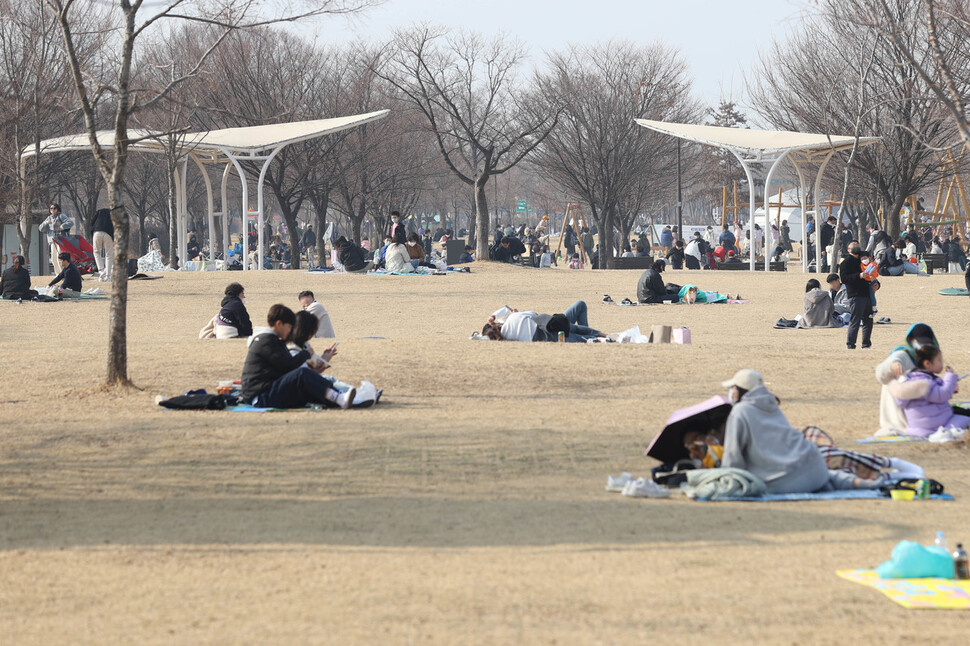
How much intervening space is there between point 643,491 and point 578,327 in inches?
357

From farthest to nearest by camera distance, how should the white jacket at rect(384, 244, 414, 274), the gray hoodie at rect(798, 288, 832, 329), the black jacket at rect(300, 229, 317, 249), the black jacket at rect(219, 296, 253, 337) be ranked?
the black jacket at rect(300, 229, 317, 249) → the white jacket at rect(384, 244, 414, 274) → the gray hoodie at rect(798, 288, 832, 329) → the black jacket at rect(219, 296, 253, 337)

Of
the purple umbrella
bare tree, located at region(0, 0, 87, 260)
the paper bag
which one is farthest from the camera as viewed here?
bare tree, located at region(0, 0, 87, 260)

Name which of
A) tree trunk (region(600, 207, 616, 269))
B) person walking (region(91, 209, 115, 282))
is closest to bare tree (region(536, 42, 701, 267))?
tree trunk (region(600, 207, 616, 269))

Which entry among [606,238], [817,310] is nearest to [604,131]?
[606,238]

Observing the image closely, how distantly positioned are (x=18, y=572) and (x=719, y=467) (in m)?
4.36

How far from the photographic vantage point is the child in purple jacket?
9055 mm

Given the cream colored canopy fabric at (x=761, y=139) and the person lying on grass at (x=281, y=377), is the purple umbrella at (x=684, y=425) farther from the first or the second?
the cream colored canopy fabric at (x=761, y=139)

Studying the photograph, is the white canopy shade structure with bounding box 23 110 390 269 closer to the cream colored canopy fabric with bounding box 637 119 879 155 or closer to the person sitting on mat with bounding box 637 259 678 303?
the cream colored canopy fabric with bounding box 637 119 879 155

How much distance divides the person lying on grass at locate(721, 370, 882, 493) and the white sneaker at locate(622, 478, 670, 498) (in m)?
0.50

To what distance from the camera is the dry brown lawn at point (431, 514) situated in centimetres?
495

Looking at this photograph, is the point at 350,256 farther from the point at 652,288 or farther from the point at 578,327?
the point at 578,327

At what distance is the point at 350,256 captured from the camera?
2953cm

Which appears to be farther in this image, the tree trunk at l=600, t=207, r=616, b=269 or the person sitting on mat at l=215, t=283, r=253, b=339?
the tree trunk at l=600, t=207, r=616, b=269

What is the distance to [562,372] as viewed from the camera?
1290 centimetres
